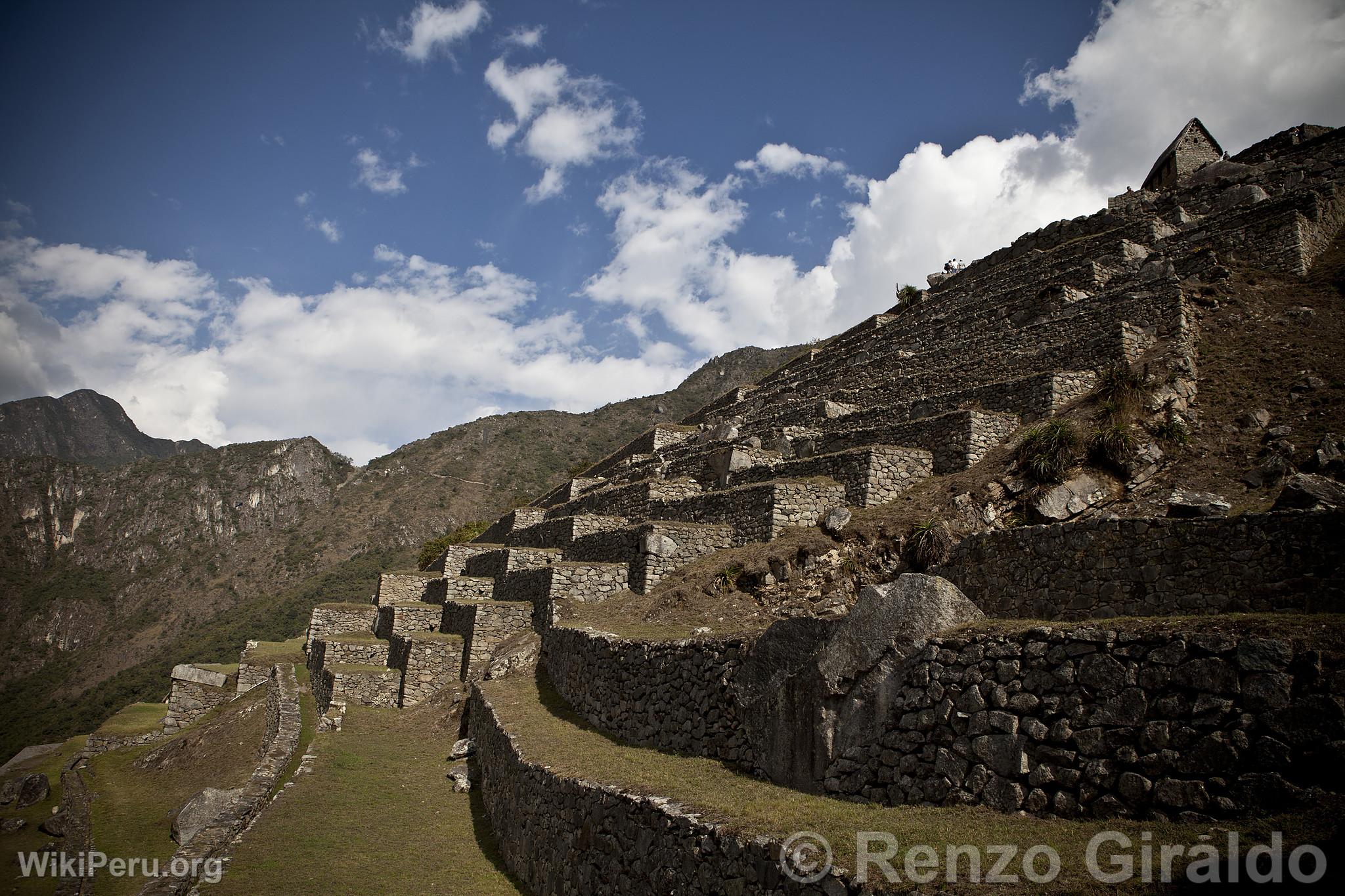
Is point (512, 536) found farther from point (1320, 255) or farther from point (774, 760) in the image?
point (1320, 255)

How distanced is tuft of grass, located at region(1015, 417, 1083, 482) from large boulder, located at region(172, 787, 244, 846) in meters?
17.8

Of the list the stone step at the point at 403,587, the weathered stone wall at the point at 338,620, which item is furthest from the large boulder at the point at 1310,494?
the weathered stone wall at the point at 338,620

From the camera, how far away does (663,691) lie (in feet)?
33.2

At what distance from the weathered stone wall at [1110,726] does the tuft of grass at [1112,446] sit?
7650 mm

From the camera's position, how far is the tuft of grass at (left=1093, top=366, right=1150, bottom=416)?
1272 centimetres

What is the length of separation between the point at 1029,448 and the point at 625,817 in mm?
9373

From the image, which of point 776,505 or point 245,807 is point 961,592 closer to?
point 776,505

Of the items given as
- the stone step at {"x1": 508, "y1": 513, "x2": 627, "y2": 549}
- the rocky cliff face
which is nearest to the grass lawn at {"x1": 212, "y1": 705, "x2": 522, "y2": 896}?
the stone step at {"x1": 508, "y1": 513, "x2": 627, "y2": 549}

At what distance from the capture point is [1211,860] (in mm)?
3732

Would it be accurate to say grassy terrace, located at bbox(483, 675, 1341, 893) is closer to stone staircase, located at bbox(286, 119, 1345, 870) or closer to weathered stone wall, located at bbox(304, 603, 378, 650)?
stone staircase, located at bbox(286, 119, 1345, 870)

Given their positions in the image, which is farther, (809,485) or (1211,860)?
(809,485)

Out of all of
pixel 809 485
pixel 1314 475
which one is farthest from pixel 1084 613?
pixel 809 485

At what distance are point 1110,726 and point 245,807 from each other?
15.0 m

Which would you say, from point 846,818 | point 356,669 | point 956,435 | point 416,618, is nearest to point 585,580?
point 356,669
